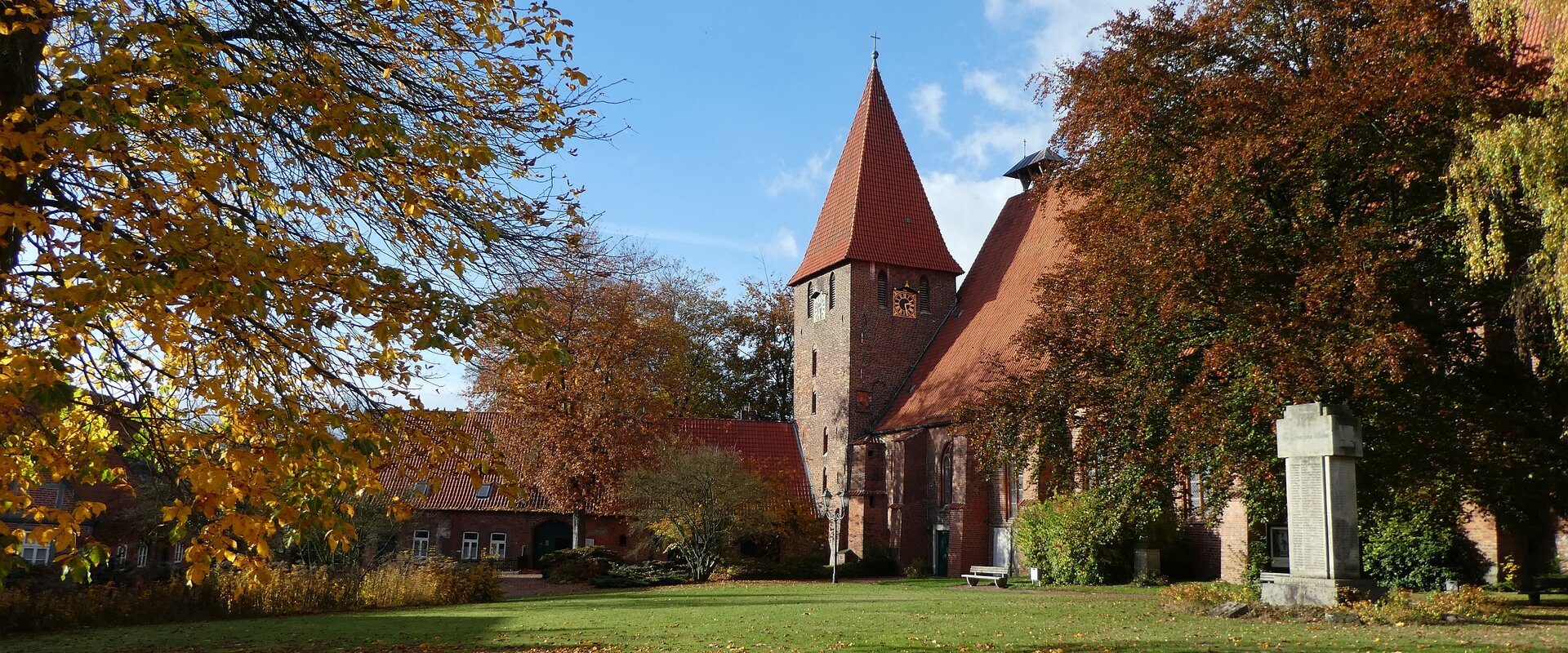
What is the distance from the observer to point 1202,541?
25094 millimetres

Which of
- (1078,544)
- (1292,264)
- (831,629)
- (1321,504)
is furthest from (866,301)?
(831,629)

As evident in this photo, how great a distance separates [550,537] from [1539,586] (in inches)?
1165

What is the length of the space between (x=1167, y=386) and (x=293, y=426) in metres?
12.9

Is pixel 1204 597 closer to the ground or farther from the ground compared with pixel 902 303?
closer to the ground

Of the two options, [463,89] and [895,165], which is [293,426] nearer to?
[463,89]

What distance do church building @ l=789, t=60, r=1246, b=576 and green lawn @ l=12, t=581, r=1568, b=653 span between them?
11473 millimetres

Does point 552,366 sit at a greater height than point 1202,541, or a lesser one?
greater

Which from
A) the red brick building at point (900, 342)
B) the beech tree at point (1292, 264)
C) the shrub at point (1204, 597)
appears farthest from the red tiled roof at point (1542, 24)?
the red brick building at point (900, 342)

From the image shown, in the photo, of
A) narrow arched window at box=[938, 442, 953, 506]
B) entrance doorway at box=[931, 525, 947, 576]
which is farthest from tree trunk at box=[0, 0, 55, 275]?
entrance doorway at box=[931, 525, 947, 576]

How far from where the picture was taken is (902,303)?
38.3 m

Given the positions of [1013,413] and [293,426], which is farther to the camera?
[1013,413]

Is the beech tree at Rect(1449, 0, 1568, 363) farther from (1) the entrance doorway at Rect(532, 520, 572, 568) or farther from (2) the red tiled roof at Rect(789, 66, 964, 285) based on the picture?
(1) the entrance doorway at Rect(532, 520, 572, 568)

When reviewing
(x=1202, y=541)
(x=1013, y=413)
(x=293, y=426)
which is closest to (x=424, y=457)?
(x=293, y=426)

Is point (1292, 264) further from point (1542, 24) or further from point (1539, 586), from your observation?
point (1542, 24)
